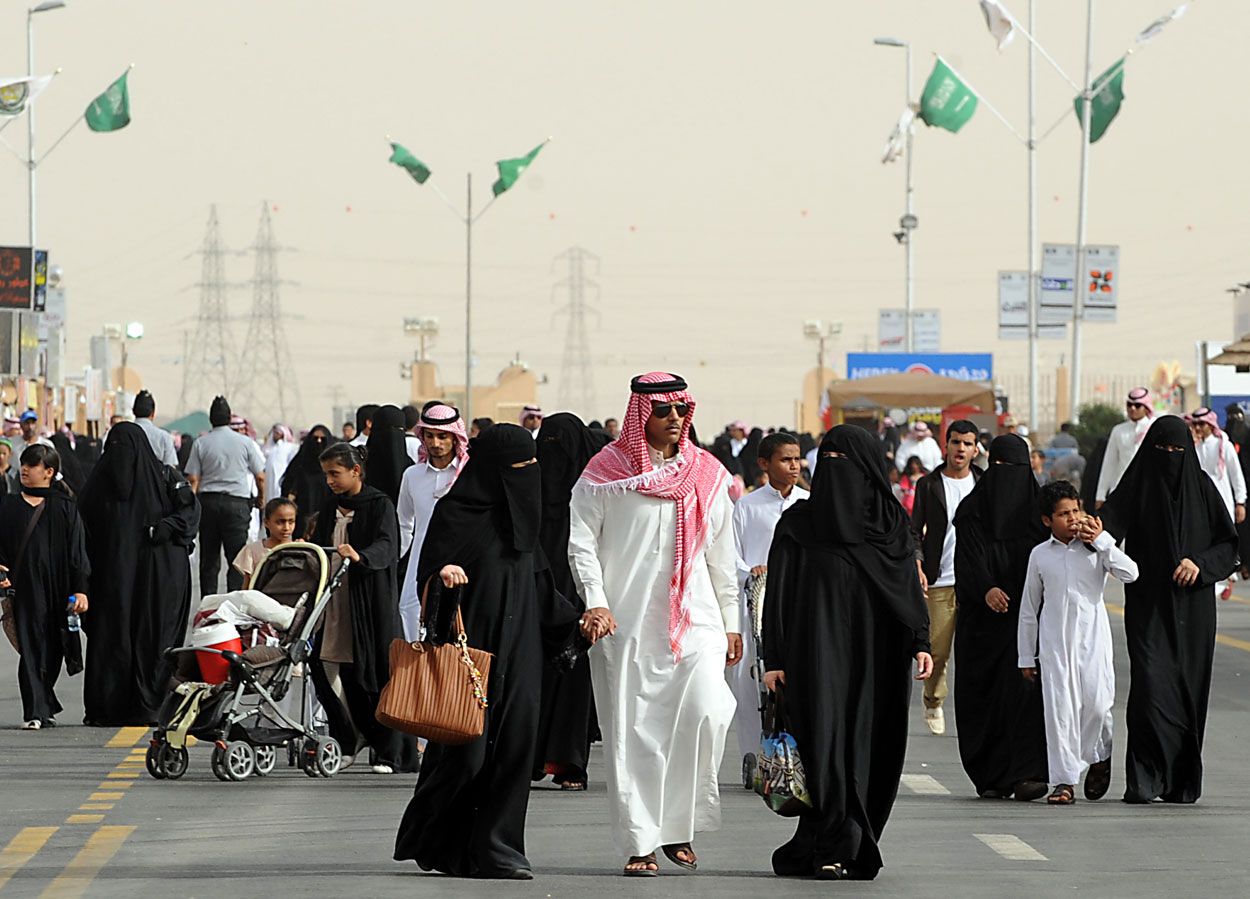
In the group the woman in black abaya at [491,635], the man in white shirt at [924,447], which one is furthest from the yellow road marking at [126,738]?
the man in white shirt at [924,447]

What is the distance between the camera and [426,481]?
11.4m

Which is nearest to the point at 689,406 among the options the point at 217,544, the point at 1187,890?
the point at 1187,890

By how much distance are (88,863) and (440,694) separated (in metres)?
1.48

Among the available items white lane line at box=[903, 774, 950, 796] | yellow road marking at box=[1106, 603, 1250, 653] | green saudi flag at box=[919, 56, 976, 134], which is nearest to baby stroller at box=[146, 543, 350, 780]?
white lane line at box=[903, 774, 950, 796]

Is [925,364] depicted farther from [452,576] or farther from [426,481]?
[452,576]

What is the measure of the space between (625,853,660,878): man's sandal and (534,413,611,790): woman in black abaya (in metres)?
2.60

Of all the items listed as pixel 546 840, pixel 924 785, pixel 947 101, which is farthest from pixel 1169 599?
pixel 947 101

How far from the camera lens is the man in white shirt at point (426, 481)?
1114 cm

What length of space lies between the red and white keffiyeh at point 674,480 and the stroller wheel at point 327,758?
128 inches

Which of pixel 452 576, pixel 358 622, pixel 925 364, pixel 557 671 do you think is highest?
pixel 925 364

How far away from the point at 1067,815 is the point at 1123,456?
11500mm

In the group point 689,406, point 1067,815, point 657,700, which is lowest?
point 1067,815

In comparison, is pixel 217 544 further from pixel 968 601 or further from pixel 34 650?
pixel 968 601

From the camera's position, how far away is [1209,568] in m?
10.3
